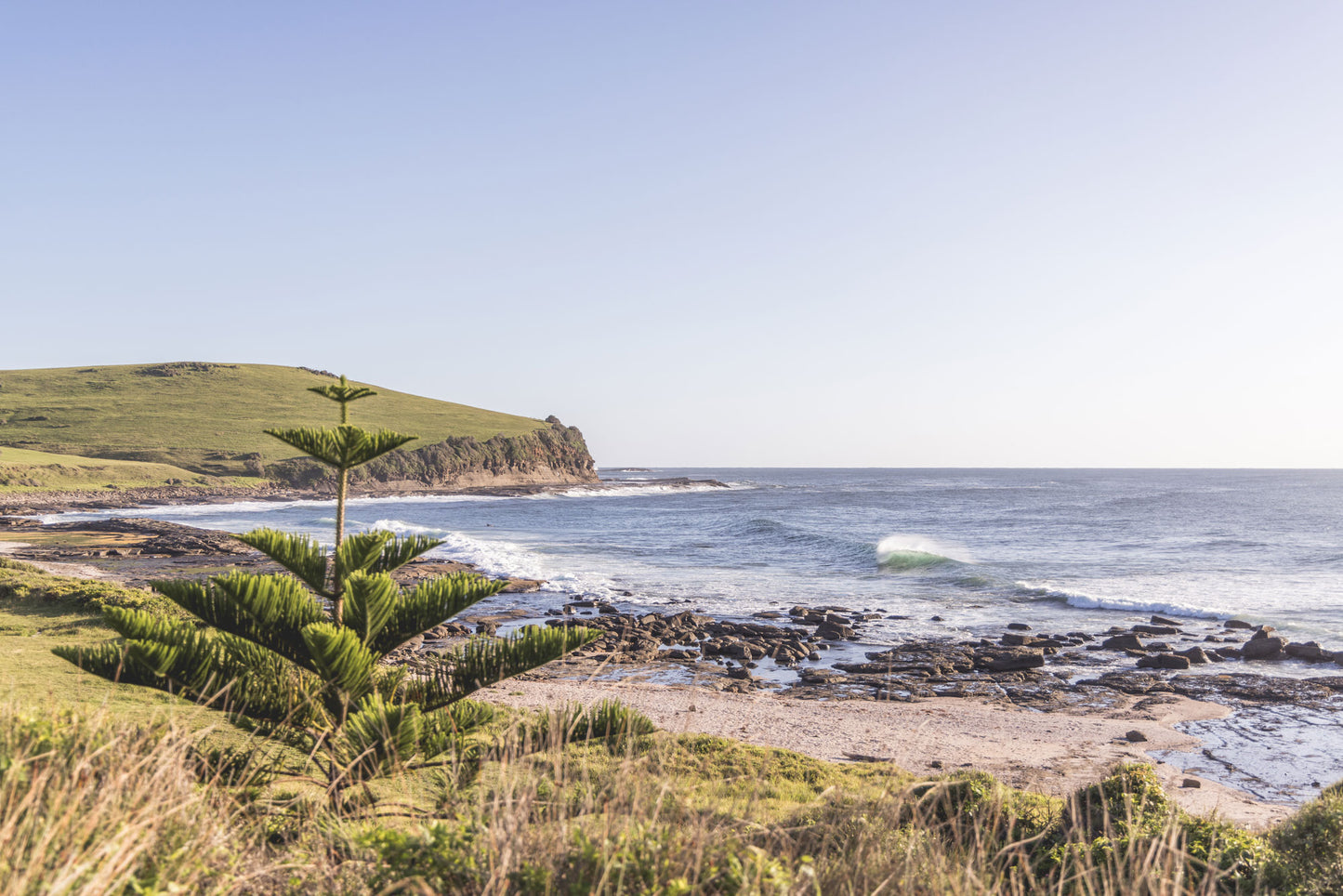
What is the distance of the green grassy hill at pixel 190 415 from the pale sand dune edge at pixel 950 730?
282 feet

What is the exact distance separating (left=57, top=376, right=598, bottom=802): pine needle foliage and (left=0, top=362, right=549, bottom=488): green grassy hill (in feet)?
308

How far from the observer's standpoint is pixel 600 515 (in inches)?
2768

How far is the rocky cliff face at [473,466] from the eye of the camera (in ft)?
329

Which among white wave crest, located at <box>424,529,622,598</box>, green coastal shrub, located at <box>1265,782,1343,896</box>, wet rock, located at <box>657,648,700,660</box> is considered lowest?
white wave crest, located at <box>424,529,622,598</box>

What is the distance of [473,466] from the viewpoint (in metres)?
120

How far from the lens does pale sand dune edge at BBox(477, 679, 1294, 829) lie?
11.0m

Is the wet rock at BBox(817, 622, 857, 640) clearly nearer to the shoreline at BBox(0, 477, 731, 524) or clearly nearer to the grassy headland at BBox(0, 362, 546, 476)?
A: the shoreline at BBox(0, 477, 731, 524)

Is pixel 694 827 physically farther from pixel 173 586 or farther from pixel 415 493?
pixel 415 493

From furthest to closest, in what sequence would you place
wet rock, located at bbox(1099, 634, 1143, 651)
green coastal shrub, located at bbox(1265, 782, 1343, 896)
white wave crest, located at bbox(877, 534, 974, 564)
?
white wave crest, located at bbox(877, 534, 974, 564) < wet rock, located at bbox(1099, 634, 1143, 651) < green coastal shrub, located at bbox(1265, 782, 1343, 896)

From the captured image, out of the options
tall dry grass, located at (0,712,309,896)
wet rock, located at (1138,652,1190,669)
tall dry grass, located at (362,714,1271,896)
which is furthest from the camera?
wet rock, located at (1138,652,1190,669)

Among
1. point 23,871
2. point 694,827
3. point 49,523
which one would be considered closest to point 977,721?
point 694,827

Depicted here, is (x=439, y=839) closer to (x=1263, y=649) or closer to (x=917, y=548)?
(x=1263, y=649)

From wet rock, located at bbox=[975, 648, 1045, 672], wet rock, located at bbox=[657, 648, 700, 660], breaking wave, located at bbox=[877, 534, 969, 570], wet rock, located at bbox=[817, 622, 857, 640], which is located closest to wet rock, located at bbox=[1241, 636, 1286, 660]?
wet rock, located at bbox=[975, 648, 1045, 672]

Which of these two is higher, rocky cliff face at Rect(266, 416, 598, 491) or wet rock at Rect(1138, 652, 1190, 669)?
rocky cliff face at Rect(266, 416, 598, 491)
